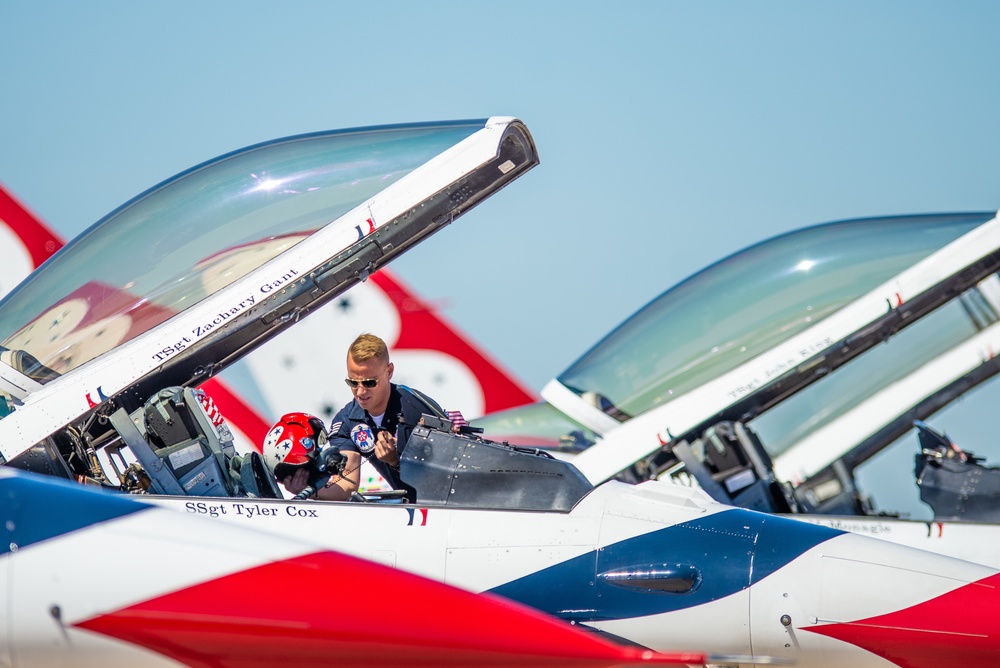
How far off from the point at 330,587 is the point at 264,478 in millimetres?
1575

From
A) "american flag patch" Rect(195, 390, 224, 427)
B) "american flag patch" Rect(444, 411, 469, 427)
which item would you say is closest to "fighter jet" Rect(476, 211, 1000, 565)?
"american flag patch" Rect(444, 411, 469, 427)

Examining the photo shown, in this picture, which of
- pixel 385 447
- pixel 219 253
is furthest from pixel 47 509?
pixel 385 447

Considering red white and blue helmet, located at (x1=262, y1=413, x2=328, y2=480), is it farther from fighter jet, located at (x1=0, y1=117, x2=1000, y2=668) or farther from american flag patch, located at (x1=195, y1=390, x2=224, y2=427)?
american flag patch, located at (x1=195, y1=390, x2=224, y2=427)

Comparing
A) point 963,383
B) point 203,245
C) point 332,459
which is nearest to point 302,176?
point 203,245

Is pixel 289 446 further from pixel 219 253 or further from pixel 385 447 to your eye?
pixel 219 253

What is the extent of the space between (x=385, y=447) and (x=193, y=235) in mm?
1240

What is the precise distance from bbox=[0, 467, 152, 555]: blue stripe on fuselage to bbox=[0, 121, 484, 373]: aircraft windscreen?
102 centimetres

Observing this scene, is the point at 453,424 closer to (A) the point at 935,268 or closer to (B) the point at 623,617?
(B) the point at 623,617

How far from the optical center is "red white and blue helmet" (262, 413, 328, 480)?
500 centimetres

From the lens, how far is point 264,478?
16.7 feet

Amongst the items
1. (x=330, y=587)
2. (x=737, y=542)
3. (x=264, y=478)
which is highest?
(x=264, y=478)

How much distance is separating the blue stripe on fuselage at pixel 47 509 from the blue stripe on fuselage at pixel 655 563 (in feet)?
4.77

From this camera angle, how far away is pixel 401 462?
4855 millimetres

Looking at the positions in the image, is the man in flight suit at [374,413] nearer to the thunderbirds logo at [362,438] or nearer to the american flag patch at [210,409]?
the thunderbirds logo at [362,438]
